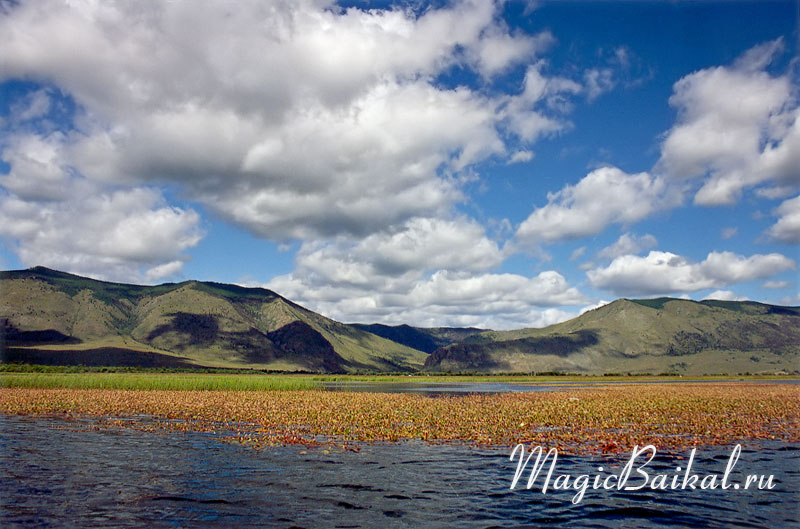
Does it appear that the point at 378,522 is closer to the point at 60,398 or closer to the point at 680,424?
the point at 680,424

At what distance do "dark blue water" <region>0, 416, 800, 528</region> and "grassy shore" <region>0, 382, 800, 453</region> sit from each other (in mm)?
3601

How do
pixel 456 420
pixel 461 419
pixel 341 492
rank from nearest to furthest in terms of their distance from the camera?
1. pixel 341 492
2. pixel 456 420
3. pixel 461 419

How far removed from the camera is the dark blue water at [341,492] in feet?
57.8

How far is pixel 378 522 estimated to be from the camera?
1752cm

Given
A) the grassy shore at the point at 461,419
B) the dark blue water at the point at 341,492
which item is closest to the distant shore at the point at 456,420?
the grassy shore at the point at 461,419

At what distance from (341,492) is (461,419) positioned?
22.9 m

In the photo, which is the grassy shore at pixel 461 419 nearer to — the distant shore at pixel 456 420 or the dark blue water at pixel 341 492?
the distant shore at pixel 456 420

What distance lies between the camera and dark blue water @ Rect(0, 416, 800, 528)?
17.6m

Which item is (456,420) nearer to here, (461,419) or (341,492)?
(461,419)

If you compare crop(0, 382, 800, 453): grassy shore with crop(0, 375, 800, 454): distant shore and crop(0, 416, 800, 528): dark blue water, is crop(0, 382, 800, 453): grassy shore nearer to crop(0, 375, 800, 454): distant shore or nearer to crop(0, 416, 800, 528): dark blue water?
crop(0, 375, 800, 454): distant shore

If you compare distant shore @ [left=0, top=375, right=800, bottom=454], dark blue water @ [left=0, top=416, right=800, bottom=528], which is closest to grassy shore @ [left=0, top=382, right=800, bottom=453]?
distant shore @ [left=0, top=375, right=800, bottom=454]

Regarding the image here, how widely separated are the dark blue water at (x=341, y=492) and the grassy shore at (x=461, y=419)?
11.8ft

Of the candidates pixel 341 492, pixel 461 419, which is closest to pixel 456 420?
pixel 461 419

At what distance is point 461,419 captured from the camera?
140ft
